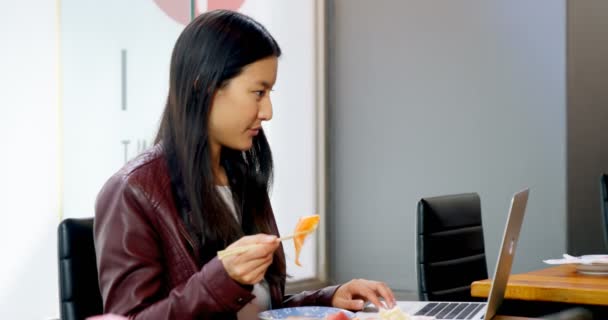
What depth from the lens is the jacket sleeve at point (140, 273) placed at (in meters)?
1.40

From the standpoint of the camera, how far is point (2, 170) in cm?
279

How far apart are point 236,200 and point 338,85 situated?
9.30 ft

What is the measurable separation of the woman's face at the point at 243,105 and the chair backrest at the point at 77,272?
0.31 m

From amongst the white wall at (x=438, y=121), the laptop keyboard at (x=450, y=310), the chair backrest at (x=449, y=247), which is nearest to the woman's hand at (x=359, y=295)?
the laptop keyboard at (x=450, y=310)

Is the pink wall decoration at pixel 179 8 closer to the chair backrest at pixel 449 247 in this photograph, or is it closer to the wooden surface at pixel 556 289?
the chair backrest at pixel 449 247

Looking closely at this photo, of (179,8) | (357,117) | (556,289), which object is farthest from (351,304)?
(357,117)

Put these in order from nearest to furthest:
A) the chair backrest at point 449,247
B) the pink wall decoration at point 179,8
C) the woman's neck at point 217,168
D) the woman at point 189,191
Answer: the woman at point 189,191
the woman's neck at point 217,168
the chair backrest at point 449,247
the pink wall decoration at point 179,8

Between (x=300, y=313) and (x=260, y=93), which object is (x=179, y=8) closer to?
(x=260, y=93)

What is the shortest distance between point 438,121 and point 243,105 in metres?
2.72

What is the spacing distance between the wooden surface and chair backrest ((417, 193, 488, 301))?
31 cm

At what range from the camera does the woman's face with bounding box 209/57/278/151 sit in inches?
62.4

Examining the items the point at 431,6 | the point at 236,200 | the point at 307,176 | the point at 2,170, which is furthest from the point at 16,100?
the point at 431,6

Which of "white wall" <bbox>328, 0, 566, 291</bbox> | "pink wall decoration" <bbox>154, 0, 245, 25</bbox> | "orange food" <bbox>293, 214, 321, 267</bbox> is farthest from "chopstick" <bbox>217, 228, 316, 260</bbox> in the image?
"white wall" <bbox>328, 0, 566, 291</bbox>

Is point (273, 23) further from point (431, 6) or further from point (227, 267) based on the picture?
point (227, 267)
